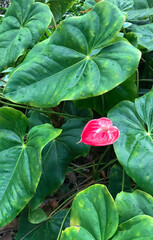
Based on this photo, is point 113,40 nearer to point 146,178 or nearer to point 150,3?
point 146,178

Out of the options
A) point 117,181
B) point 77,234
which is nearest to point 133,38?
point 117,181

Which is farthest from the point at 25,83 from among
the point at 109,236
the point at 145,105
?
the point at 109,236

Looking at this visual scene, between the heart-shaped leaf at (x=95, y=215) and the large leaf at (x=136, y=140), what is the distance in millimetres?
132

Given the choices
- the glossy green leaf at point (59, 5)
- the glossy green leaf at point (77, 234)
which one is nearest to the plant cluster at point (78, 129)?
the glossy green leaf at point (77, 234)

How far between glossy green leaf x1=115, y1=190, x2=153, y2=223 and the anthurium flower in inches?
6.6

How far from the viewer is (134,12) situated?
1504 mm

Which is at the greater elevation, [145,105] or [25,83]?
[25,83]

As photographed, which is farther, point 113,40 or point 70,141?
point 70,141

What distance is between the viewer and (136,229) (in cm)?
63

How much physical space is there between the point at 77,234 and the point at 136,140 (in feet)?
1.16

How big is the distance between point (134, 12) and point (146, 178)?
113 cm

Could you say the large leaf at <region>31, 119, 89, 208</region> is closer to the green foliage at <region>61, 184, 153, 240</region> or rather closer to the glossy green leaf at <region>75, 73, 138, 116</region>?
the glossy green leaf at <region>75, 73, 138, 116</region>

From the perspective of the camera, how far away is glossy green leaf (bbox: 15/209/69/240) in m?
0.96

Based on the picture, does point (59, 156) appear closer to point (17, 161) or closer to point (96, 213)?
point (17, 161)
